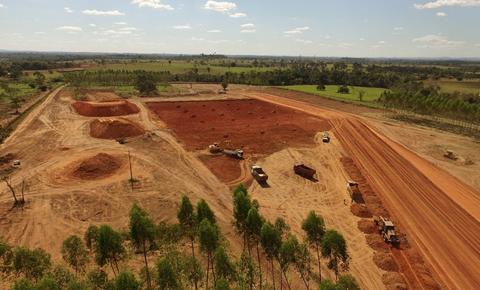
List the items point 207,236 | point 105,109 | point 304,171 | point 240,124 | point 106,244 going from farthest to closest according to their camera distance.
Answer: point 105,109, point 240,124, point 304,171, point 207,236, point 106,244

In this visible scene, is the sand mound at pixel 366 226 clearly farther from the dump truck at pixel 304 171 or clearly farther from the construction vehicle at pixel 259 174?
the construction vehicle at pixel 259 174

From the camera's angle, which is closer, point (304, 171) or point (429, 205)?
point (429, 205)

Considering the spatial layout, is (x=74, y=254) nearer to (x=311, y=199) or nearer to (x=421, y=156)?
(x=311, y=199)

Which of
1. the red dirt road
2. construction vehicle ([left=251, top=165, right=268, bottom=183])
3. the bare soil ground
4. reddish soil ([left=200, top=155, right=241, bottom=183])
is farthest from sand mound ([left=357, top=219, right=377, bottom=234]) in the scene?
reddish soil ([left=200, top=155, right=241, bottom=183])

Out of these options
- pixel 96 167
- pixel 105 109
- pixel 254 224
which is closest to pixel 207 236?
pixel 254 224

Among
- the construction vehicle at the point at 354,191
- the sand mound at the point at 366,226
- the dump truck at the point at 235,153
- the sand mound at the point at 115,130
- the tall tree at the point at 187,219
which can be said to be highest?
the tall tree at the point at 187,219

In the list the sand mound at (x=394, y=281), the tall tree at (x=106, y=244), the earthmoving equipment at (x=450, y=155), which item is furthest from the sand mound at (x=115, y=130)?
the earthmoving equipment at (x=450, y=155)

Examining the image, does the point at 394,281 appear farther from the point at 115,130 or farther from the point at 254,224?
the point at 115,130

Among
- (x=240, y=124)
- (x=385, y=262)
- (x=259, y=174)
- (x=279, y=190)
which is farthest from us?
(x=240, y=124)
